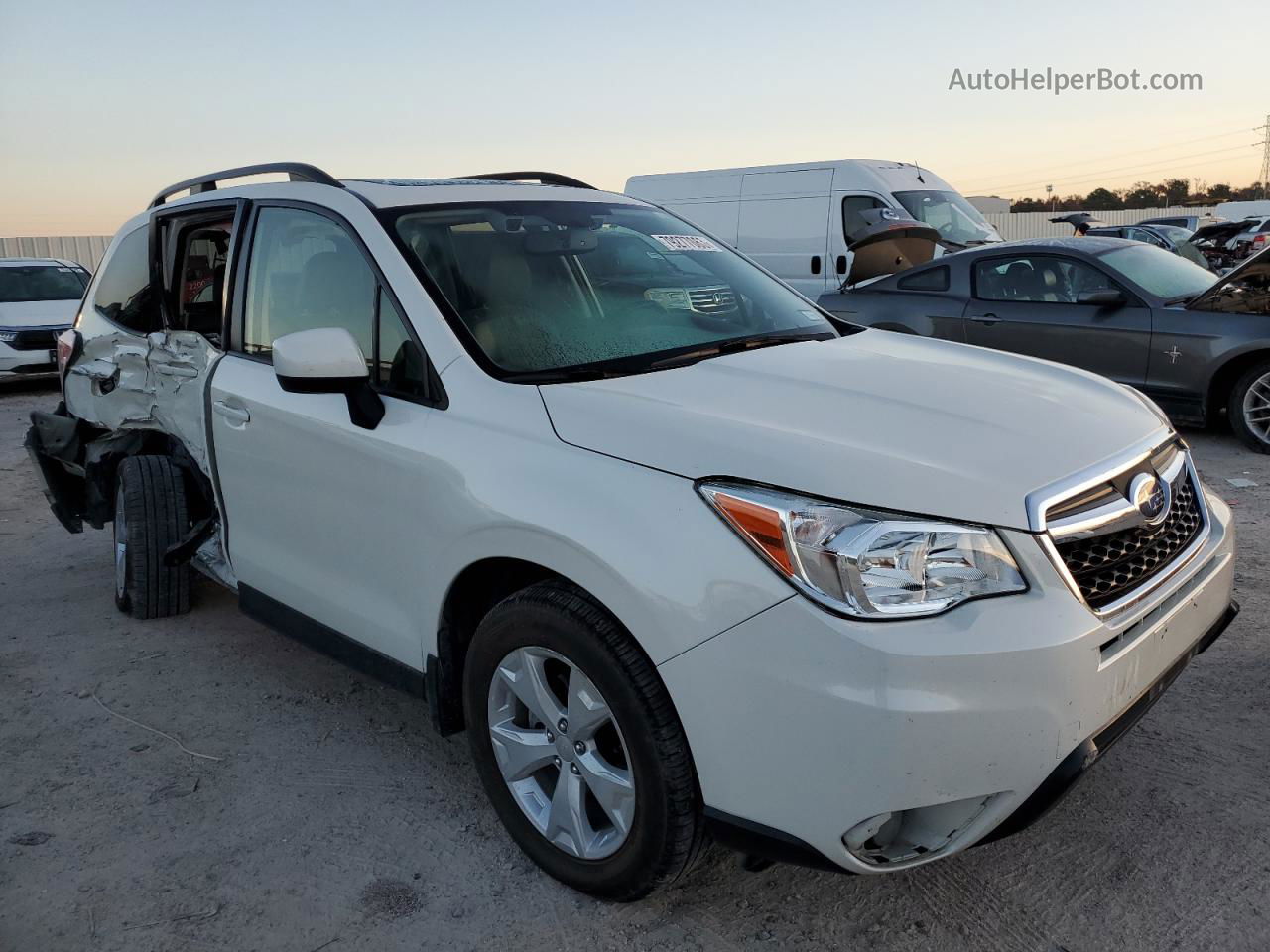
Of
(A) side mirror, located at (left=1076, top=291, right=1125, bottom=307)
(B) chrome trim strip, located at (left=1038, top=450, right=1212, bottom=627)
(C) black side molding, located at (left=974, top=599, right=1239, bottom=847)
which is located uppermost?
(A) side mirror, located at (left=1076, top=291, right=1125, bottom=307)

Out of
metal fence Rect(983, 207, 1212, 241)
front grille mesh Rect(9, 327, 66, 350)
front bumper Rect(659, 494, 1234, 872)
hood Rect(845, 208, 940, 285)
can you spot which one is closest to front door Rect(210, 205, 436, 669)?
front bumper Rect(659, 494, 1234, 872)

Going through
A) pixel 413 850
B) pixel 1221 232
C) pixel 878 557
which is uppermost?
pixel 1221 232

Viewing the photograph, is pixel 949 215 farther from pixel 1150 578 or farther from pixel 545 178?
pixel 1150 578

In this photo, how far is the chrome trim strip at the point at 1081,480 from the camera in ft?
7.07

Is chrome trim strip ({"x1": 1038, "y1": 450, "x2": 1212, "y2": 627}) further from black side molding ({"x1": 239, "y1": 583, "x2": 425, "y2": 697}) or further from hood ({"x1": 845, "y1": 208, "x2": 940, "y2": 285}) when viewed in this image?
hood ({"x1": 845, "y1": 208, "x2": 940, "y2": 285})

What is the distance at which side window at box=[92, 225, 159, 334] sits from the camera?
4.56m

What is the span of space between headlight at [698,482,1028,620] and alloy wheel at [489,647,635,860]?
0.59 m

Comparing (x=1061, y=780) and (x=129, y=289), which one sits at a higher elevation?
(x=129, y=289)

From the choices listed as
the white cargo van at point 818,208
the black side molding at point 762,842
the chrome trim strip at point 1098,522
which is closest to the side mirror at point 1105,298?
the white cargo van at point 818,208

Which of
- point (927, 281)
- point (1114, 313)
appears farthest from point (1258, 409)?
point (927, 281)

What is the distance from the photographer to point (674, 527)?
221cm

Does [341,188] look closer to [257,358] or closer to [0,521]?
[257,358]

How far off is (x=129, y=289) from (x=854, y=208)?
915 cm

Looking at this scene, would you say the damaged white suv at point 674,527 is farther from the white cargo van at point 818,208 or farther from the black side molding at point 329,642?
the white cargo van at point 818,208
